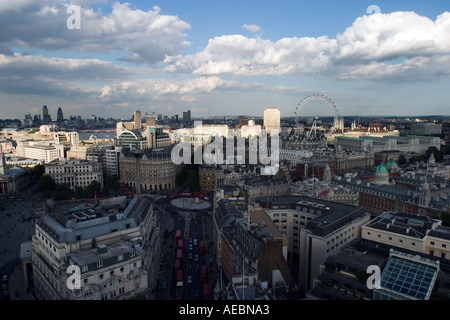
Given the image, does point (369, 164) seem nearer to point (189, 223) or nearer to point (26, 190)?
point (189, 223)

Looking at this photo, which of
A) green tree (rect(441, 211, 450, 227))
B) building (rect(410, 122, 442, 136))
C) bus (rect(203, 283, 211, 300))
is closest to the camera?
bus (rect(203, 283, 211, 300))

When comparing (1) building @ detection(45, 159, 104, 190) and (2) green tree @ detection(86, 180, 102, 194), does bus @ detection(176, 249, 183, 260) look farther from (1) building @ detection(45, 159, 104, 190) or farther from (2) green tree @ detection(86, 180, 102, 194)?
(1) building @ detection(45, 159, 104, 190)

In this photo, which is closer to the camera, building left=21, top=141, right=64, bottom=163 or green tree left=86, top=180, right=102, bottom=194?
green tree left=86, top=180, right=102, bottom=194

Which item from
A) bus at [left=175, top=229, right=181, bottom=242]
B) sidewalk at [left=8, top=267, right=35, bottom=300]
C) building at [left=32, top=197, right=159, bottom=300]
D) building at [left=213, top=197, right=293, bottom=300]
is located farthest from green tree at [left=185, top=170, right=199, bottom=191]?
sidewalk at [left=8, top=267, right=35, bottom=300]

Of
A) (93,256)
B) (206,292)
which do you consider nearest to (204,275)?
(206,292)

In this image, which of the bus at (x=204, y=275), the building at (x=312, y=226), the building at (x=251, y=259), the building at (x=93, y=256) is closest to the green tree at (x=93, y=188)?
the building at (x=93, y=256)
